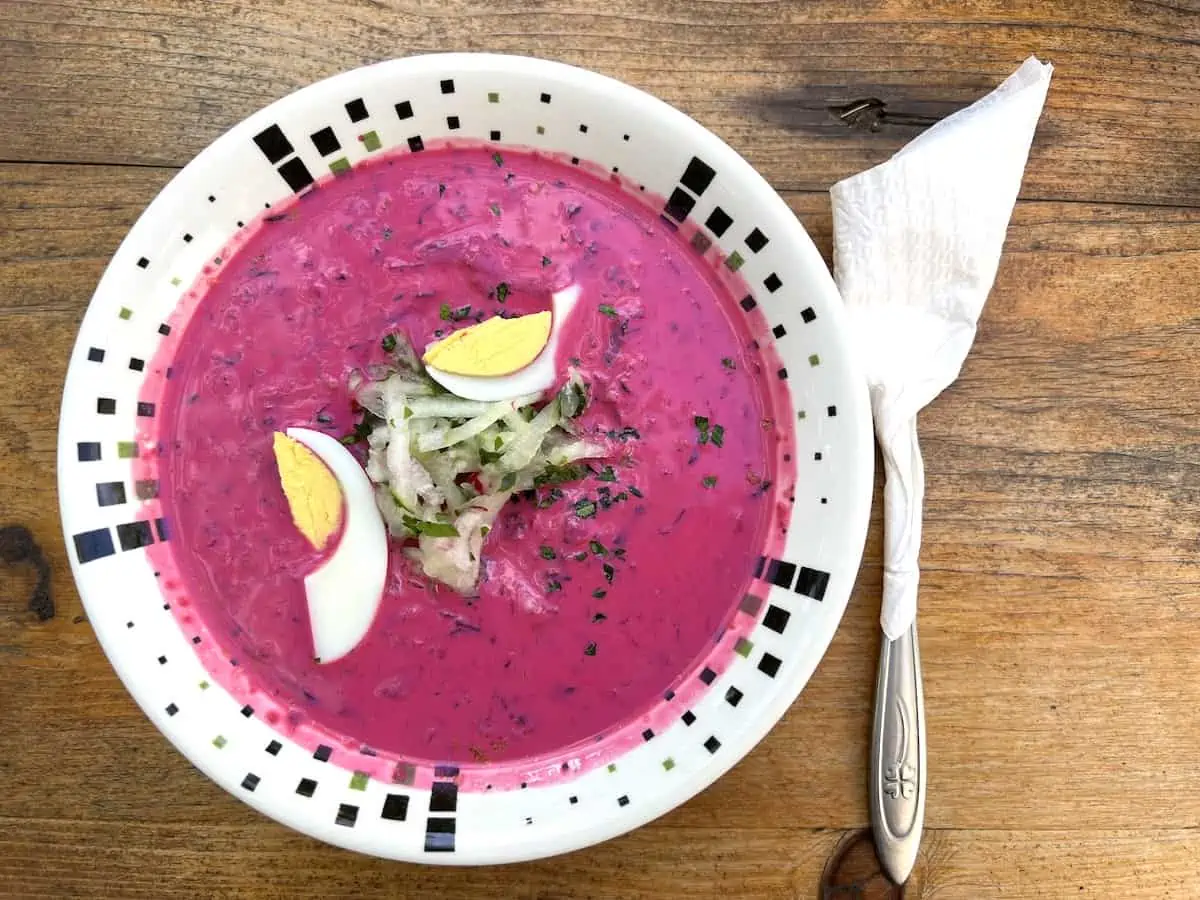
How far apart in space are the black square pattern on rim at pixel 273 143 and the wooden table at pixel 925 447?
0.85 ft

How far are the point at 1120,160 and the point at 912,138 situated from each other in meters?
0.39

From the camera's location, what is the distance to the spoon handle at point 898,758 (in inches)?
55.1

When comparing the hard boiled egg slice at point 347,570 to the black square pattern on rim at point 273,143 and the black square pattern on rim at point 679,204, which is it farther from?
the black square pattern on rim at point 679,204

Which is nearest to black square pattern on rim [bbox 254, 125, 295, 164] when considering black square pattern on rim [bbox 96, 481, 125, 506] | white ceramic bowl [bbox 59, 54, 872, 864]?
white ceramic bowl [bbox 59, 54, 872, 864]

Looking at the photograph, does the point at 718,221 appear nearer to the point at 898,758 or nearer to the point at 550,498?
the point at 550,498

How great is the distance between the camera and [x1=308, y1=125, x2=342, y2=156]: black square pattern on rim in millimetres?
1198

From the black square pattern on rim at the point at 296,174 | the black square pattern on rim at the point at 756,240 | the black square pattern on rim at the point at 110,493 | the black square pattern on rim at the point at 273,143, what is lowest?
the black square pattern on rim at the point at 110,493

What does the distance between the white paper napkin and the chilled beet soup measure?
219 mm

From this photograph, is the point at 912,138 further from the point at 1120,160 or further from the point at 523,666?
the point at 523,666

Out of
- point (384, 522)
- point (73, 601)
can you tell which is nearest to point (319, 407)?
point (384, 522)

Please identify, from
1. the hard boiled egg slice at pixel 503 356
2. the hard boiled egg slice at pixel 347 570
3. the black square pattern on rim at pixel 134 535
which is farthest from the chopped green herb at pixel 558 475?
the black square pattern on rim at pixel 134 535

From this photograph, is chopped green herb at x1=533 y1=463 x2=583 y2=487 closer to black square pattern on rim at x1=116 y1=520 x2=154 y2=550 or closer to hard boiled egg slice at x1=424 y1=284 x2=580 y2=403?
hard boiled egg slice at x1=424 y1=284 x2=580 y2=403

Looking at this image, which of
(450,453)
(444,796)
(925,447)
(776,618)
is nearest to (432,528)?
(450,453)

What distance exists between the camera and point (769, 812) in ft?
4.74
